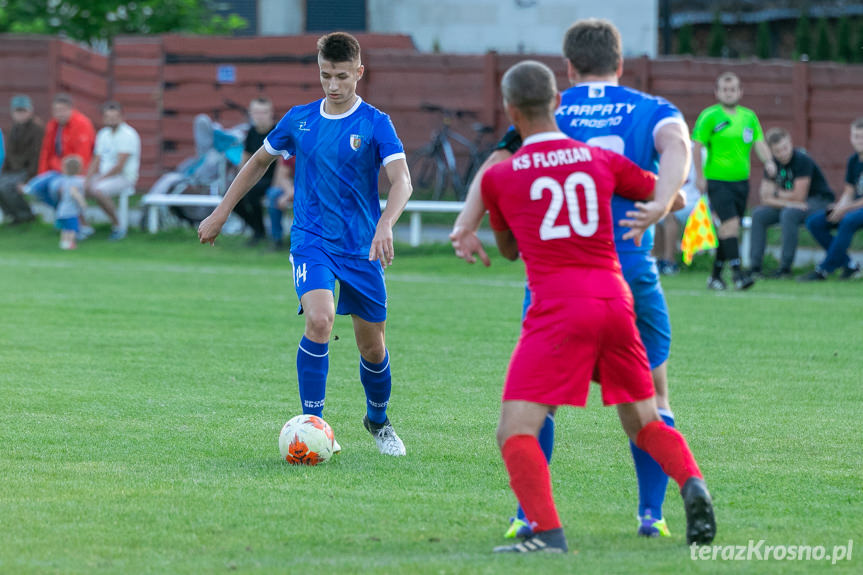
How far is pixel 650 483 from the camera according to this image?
189 inches

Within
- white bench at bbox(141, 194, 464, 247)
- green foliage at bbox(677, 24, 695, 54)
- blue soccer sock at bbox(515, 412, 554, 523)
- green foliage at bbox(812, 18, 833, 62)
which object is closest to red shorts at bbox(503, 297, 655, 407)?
blue soccer sock at bbox(515, 412, 554, 523)

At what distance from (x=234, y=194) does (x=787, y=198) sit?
10.8 metres

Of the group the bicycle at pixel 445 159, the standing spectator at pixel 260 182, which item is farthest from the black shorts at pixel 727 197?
the bicycle at pixel 445 159

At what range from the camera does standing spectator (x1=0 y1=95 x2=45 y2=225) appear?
21.1m

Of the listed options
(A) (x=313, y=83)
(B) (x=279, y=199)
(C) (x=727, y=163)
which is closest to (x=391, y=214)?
(C) (x=727, y=163)

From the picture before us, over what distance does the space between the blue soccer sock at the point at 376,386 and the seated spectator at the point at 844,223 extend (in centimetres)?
981

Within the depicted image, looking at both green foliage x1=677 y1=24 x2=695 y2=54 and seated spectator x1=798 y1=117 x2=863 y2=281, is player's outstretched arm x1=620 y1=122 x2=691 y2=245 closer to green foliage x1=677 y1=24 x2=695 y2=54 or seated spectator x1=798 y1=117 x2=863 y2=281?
seated spectator x1=798 y1=117 x2=863 y2=281

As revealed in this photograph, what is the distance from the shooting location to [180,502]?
17.4 ft

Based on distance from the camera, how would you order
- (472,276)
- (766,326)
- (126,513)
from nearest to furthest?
(126,513), (766,326), (472,276)

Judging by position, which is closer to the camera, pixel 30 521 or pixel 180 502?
pixel 30 521

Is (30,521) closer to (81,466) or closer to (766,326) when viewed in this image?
(81,466)

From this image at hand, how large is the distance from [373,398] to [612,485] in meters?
1.48

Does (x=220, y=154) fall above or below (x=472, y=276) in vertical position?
above

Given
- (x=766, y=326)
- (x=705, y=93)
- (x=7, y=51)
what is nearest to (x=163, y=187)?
(x=7, y=51)
